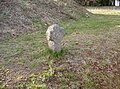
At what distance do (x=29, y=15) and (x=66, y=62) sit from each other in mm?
4251

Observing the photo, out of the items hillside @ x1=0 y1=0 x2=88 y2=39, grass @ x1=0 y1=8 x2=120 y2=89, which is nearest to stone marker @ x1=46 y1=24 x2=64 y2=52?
grass @ x1=0 y1=8 x2=120 y2=89

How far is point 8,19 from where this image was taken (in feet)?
25.9

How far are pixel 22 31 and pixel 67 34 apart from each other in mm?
1238

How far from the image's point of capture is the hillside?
24.6 feet

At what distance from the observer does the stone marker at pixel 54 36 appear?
15.9ft

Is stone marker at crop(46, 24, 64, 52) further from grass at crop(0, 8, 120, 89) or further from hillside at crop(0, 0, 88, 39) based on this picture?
hillside at crop(0, 0, 88, 39)

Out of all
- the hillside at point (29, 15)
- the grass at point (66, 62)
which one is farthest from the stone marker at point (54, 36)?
the hillside at point (29, 15)

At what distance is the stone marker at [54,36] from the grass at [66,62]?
0.13m

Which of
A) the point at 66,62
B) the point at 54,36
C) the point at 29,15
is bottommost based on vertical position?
the point at 66,62

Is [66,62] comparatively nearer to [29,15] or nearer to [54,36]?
[54,36]

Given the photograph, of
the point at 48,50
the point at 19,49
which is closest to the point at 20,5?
Answer: the point at 19,49

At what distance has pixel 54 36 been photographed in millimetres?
4895

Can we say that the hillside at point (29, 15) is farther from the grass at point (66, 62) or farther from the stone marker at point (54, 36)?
the stone marker at point (54, 36)

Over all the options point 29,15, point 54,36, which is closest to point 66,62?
point 54,36
